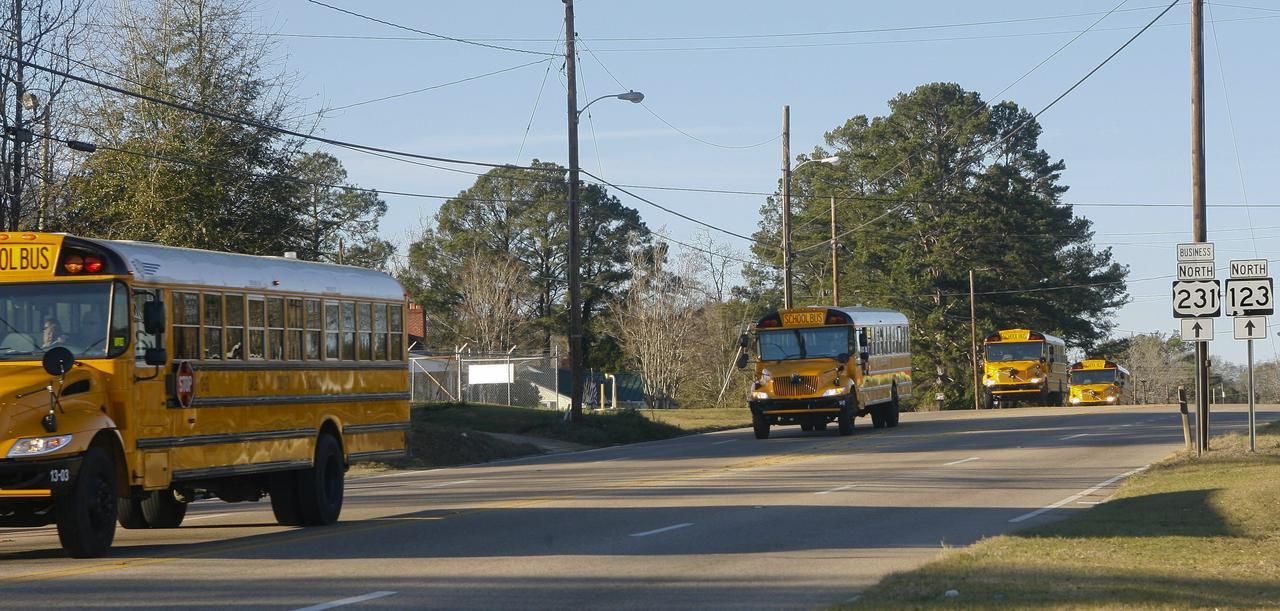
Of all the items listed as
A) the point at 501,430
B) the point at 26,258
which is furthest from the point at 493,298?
the point at 26,258

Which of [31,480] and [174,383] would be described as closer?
[31,480]

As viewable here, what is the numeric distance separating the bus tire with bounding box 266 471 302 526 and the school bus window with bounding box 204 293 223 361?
197cm

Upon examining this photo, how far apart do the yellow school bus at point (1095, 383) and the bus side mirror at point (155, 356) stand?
62.3 metres

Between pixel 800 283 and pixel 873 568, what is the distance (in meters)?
79.1

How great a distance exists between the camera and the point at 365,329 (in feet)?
59.8

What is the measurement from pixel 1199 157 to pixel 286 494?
19043mm

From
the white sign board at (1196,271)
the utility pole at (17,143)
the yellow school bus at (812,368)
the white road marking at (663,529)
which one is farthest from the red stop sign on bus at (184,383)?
the yellow school bus at (812,368)

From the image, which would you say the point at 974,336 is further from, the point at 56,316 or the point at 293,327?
the point at 56,316

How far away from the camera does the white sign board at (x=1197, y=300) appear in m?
25.5

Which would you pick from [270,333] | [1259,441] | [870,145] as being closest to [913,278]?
[870,145]

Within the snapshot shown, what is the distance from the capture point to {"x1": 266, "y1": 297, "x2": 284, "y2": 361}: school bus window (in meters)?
16.2

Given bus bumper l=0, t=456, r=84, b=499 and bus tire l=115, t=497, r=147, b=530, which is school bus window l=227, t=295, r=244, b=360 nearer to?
bus tire l=115, t=497, r=147, b=530

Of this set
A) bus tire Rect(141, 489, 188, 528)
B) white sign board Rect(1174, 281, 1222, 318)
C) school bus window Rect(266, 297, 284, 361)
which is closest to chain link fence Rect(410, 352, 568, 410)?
white sign board Rect(1174, 281, 1222, 318)

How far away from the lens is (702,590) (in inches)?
460
